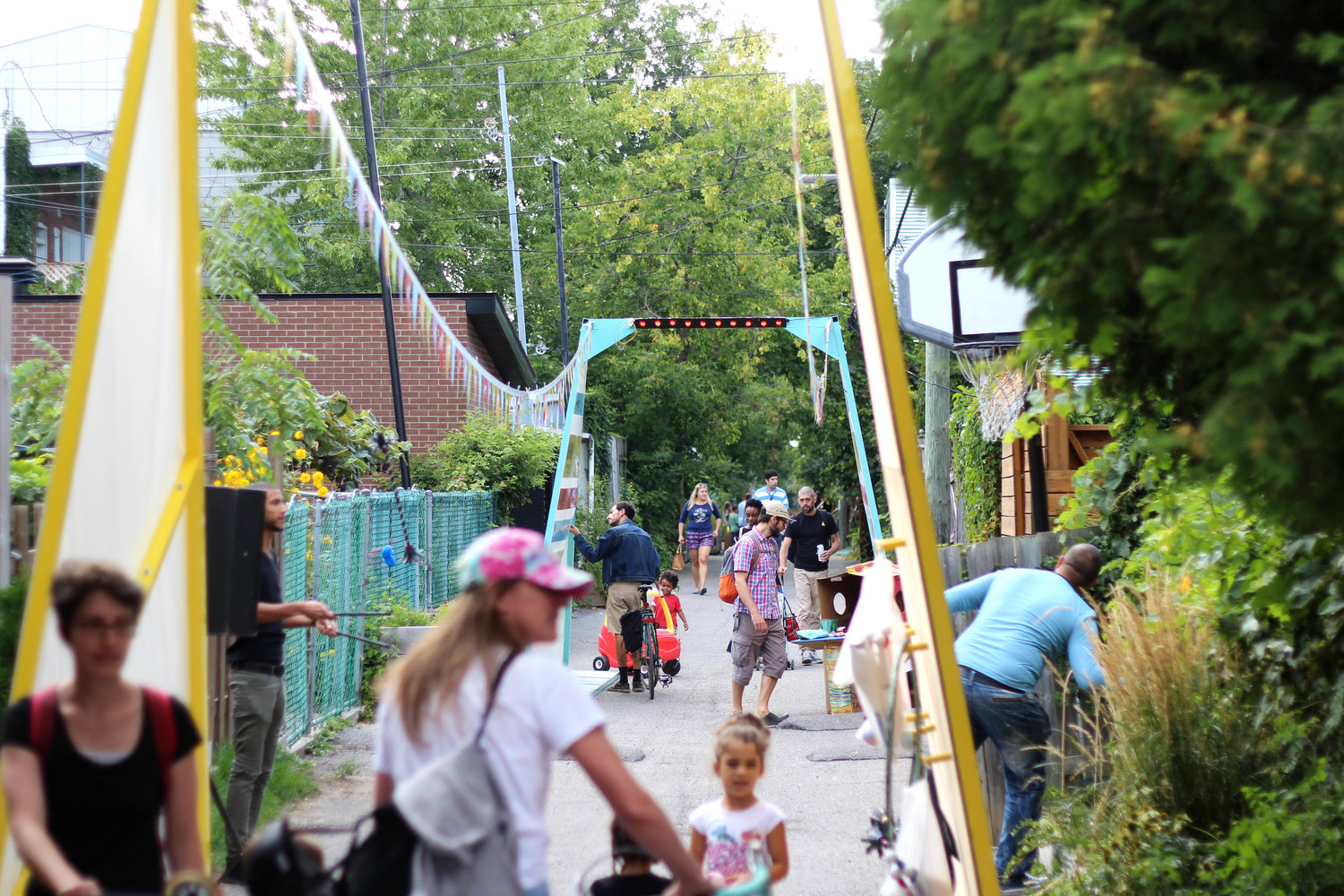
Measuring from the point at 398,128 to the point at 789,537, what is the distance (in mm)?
20133

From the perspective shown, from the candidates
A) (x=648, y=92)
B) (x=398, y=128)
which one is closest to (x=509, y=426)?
(x=398, y=128)

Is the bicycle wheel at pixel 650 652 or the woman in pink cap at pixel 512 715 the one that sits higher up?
the woman in pink cap at pixel 512 715

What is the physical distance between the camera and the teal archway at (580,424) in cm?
1214

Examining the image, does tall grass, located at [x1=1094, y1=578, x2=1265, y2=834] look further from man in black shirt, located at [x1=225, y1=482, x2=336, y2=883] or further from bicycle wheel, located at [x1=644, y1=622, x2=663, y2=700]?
bicycle wheel, located at [x1=644, y1=622, x2=663, y2=700]

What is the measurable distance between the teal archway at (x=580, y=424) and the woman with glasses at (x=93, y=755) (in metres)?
8.49

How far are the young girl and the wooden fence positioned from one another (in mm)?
2245

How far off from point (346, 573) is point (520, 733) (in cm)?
817

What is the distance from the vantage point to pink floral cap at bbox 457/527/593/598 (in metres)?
2.80

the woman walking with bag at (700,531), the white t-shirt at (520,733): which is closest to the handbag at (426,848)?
the white t-shirt at (520,733)

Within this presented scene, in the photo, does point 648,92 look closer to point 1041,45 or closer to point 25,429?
point 25,429

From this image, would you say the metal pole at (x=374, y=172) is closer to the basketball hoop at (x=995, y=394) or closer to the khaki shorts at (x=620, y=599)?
the khaki shorts at (x=620, y=599)

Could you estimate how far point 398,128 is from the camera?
30578 mm

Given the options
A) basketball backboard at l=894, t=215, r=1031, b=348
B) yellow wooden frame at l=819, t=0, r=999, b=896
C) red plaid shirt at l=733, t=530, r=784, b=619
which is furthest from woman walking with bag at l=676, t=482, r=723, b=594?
yellow wooden frame at l=819, t=0, r=999, b=896

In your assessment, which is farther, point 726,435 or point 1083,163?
point 726,435
